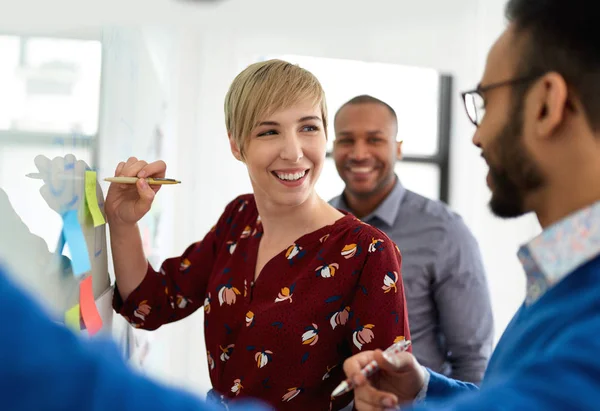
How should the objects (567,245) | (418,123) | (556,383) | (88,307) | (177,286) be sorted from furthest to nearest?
(418,123)
(177,286)
(88,307)
(567,245)
(556,383)

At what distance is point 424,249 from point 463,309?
0.77 ft

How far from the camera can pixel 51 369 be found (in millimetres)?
406

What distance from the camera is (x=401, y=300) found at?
1216 mm

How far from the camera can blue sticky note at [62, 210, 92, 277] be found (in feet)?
3.21

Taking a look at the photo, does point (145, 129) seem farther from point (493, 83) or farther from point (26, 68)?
point (493, 83)

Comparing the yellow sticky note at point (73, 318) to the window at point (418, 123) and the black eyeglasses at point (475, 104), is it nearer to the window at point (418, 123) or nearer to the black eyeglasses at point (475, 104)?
the black eyeglasses at point (475, 104)

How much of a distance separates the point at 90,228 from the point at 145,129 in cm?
67

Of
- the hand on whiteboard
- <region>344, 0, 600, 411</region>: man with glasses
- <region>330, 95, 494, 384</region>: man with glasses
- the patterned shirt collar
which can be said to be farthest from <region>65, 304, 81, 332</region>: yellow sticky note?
<region>330, 95, 494, 384</region>: man with glasses

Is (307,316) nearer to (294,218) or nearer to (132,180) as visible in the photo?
(294,218)

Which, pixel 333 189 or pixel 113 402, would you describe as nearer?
pixel 113 402

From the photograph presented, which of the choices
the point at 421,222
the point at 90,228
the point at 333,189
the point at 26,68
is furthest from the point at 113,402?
the point at 333,189

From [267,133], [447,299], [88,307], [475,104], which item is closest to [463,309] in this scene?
[447,299]

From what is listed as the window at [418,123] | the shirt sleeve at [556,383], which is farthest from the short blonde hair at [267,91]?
the window at [418,123]

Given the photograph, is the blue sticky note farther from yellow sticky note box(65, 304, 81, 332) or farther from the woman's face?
the woman's face
